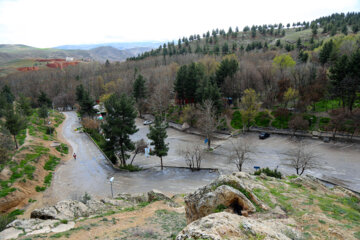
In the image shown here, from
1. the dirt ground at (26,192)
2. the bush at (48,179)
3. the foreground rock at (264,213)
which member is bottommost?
the bush at (48,179)

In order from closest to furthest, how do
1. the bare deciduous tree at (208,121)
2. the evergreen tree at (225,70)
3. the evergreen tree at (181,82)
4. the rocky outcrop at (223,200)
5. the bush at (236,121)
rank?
1. the rocky outcrop at (223,200)
2. the bare deciduous tree at (208,121)
3. the bush at (236,121)
4. the evergreen tree at (181,82)
5. the evergreen tree at (225,70)

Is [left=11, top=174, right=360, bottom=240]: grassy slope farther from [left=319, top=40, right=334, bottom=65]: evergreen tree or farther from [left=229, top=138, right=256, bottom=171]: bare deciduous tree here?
[left=319, top=40, right=334, bottom=65]: evergreen tree

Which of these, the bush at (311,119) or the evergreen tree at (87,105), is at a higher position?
the evergreen tree at (87,105)

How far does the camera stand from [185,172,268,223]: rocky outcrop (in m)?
8.73

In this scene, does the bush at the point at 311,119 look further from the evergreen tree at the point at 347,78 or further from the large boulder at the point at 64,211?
the large boulder at the point at 64,211

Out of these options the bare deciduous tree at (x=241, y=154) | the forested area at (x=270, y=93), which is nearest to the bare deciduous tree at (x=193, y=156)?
the bare deciduous tree at (x=241, y=154)

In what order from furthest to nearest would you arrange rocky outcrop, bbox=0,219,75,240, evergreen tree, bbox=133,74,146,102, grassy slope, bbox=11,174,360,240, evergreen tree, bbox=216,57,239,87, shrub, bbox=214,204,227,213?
evergreen tree, bbox=133,74,146,102 → evergreen tree, bbox=216,57,239,87 → rocky outcrop, bbox=0,219,75,240 → shrub, bbox=214,204,227,213 → grassy slope, bbox=11,174,360,240

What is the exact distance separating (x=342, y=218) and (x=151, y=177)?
1916 cm

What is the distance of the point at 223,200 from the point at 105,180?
63.5 feet

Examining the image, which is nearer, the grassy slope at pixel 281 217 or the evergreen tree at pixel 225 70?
the grassy slope at pixel 281 217

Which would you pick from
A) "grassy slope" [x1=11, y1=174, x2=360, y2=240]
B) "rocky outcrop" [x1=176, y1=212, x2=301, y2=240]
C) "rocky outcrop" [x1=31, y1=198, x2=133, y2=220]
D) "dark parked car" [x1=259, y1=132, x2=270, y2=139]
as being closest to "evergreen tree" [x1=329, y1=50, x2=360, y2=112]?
"dark parked car" [x1=259, y1=132, x2=270, y2=139]

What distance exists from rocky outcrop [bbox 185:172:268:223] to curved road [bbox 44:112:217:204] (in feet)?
42.9

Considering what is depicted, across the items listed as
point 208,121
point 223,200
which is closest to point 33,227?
point 223,200

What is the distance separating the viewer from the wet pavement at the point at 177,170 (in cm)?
2236
